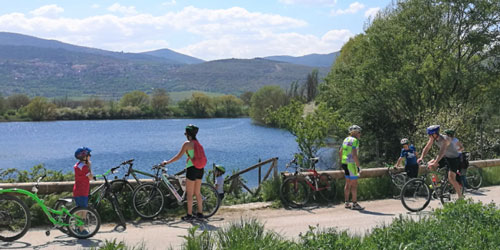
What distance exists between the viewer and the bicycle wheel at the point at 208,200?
9.20m

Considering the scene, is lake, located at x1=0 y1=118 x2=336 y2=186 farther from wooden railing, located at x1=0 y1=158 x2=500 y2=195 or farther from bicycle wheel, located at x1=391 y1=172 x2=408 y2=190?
bicycle wheel, located at x1=391 y1=172 x2=408 y2=190

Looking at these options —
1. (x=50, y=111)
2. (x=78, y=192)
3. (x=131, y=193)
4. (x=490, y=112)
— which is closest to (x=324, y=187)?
(x=131, y=193)

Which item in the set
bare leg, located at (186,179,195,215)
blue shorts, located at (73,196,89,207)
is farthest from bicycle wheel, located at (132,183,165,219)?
blue shorts, located at (73,196,89,207)

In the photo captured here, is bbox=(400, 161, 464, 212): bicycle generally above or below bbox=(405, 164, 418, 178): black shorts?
below

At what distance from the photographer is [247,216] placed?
923cm

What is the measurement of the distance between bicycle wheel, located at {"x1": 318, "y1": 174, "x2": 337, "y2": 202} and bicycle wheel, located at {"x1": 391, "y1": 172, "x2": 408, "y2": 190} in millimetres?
1584

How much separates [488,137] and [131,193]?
66.4 ft

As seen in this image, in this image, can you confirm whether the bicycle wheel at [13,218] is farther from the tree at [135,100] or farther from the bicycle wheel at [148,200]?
the tree at [135,100]

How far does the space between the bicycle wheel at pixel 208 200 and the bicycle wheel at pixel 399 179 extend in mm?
4476

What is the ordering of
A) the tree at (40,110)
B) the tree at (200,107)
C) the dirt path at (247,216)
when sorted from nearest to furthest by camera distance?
the dirt path at (247,216), the tree at (40,110), the tree at (200,107)

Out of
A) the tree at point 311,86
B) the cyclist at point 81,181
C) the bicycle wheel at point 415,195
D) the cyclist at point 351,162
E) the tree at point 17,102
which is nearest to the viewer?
the cyclist at point 81,181

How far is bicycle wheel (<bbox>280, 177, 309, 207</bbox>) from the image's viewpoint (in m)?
10.1

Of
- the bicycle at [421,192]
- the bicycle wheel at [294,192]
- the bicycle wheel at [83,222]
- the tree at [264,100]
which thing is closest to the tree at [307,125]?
the bicycle wheel at [294,192]

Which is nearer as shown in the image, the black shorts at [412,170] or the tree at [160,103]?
the black shorts at [412,170]
